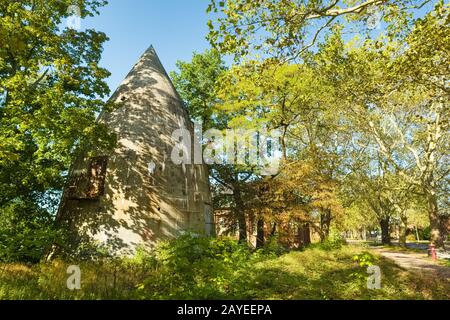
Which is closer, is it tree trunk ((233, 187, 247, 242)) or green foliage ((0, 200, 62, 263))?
green foliage ((0, 200, 62, 263))

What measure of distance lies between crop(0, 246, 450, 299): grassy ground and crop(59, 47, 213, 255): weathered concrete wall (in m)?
2.28

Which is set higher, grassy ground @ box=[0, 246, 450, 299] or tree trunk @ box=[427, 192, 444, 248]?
tree trunk @ box=[427, 192, 444, 248]

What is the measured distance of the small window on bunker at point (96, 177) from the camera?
580 inches

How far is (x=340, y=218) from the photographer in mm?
Result: 24578

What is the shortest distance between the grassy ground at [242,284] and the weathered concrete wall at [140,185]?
2284mm

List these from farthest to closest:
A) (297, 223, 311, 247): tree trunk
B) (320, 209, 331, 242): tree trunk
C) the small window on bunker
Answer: (297, 223, 311, 247): tree trunk → (320, 209, 331, 242): tree trunk → the small window on bunker

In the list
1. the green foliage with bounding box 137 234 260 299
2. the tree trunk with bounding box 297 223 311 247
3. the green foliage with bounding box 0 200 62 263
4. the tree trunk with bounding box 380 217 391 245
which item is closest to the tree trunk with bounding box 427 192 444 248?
the tree trunk with bounding box 297 223 311 247

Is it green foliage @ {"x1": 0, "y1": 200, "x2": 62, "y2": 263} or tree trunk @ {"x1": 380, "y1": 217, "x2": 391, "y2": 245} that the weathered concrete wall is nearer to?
green foliage @ {"x1": 0, "y1": 200, "x2": 62, "y2": 263}

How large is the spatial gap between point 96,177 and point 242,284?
9.69 meters

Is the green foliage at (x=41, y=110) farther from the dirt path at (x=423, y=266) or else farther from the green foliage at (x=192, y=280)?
the dirt path at (x=423, y=266)

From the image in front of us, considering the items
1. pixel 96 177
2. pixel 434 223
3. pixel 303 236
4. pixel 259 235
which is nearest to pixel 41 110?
pixel 96 177

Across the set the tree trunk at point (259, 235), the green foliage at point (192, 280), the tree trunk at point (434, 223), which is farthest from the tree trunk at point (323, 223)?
the green foliage at point (192, 280)

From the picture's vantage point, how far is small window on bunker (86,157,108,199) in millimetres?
14727
